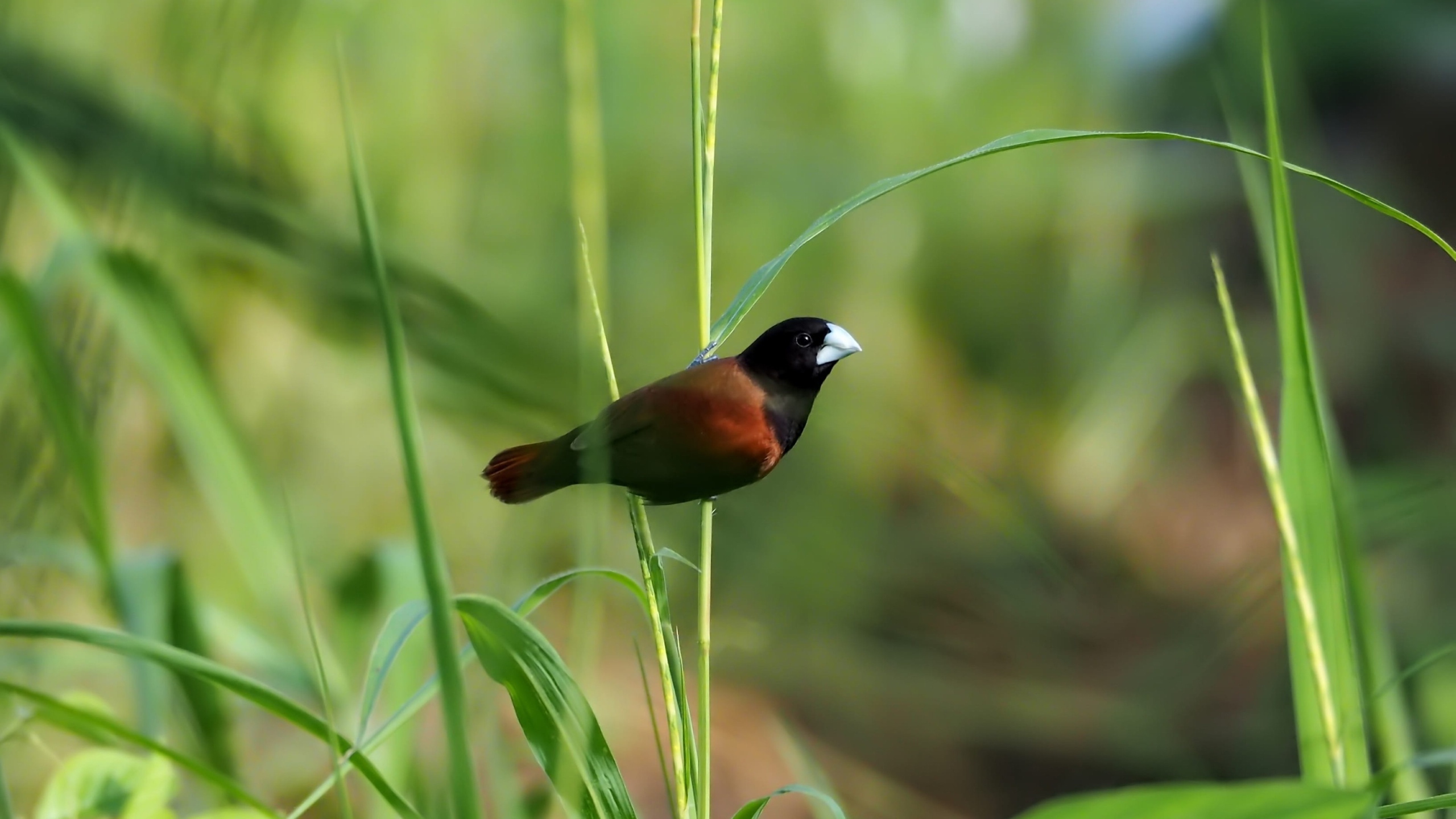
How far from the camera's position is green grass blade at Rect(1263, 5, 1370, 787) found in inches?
14.7

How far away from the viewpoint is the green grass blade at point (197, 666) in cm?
30

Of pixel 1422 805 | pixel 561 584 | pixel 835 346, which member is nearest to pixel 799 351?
pixel 835 346

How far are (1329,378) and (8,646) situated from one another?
2.35 m

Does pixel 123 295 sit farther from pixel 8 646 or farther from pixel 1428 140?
pixel 1428 140

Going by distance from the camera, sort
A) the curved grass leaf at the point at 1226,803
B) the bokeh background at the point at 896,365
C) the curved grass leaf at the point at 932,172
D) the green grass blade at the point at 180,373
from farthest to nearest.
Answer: the bokeh background at the point at 896,365, the green grass blade at the point at 180,373, the curved grass leaf at the point at 932,172, the curved grass leaf at the point at 1226,803

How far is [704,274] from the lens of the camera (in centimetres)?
36

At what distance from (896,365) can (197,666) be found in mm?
1697

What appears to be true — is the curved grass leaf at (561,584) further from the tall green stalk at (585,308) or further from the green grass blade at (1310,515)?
the green grass blade at (1310,515)

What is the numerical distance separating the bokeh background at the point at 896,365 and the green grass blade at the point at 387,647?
8.0 inches

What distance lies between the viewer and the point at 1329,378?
7.42ft

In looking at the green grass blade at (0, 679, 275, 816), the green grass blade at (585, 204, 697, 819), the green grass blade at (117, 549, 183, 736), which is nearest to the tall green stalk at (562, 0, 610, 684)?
the green grass blade at (585, 204, 697, 819)

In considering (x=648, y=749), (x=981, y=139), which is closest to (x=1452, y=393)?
(x=981, y=139)

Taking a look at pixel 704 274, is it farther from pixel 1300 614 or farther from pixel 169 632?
pixel 169 632

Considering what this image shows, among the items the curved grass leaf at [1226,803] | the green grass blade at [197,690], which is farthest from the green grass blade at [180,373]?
the curved grass leaf at [1226,803]
